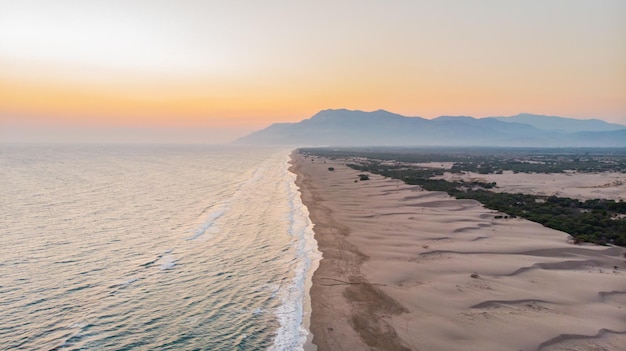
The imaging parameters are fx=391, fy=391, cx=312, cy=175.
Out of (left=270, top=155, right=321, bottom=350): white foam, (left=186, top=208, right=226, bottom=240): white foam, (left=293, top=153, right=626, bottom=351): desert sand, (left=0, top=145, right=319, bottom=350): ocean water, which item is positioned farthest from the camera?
(left=186, top=208, right=226, bottom=240): white foam

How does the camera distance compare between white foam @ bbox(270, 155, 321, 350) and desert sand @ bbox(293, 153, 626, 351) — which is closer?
desert sand @ bbox(293, 153, 626, 351)

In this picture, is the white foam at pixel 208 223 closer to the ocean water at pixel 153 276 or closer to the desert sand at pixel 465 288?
the ocean water at pixel 153 276

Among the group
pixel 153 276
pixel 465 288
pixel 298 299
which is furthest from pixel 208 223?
pixel 465 288

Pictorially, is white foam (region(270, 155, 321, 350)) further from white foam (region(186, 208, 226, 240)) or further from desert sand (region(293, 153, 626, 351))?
white foam (region(186, 208, 226, 240))

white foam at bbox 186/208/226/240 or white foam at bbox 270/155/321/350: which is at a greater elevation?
white foam at bbox 186/208/226/240

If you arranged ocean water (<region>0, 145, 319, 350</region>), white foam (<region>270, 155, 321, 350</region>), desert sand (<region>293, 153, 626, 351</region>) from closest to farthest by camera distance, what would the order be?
desert sand (<region>293, 153, 626, 351</region>), white foam (<region>270, 155, 321, 350</region>), ocean water (<region>0, 145, 319, 350</region>)

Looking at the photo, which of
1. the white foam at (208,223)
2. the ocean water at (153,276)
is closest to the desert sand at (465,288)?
the ocean water at (153,276)

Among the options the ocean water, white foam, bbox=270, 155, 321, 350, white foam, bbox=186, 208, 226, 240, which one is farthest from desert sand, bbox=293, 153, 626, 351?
white foam, bbox=186, 208, 226, 240
